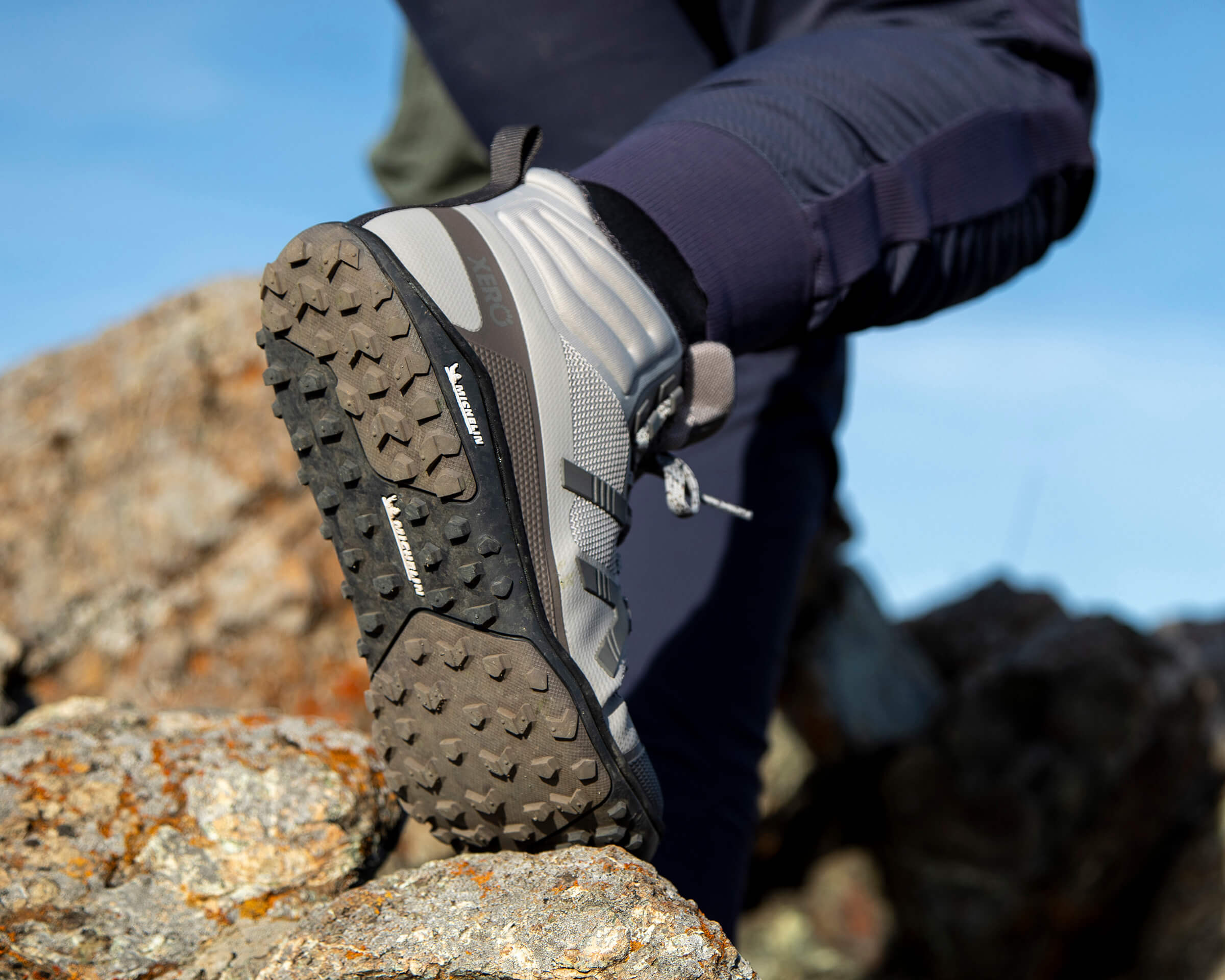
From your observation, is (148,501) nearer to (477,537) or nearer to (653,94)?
(653,94)

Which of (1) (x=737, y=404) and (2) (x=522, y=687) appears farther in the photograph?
(1) (x=737, y=404)

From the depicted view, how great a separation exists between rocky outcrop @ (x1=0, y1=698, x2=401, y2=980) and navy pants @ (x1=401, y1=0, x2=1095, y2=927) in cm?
43

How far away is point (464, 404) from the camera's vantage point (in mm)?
1010

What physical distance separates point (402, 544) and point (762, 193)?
0.57 m

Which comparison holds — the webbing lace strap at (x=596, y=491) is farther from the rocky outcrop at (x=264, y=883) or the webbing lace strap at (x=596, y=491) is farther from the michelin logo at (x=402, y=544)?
the rocky outcrop at (x=264, y=883)

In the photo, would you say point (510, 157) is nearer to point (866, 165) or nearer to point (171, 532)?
point (866, 165)

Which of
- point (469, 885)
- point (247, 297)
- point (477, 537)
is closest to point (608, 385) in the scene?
point (477, 537)

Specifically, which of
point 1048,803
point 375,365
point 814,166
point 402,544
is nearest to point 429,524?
point 402,544

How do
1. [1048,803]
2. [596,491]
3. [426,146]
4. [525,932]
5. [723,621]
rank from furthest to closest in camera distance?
[1048,803] → [426,146] → [723,621] → [596,491] → [525,932]

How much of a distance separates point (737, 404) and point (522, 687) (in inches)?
33.6

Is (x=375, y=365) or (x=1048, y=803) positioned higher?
(x=375, y=365)

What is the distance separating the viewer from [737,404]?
5.75ft

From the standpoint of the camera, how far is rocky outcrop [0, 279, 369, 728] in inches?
107

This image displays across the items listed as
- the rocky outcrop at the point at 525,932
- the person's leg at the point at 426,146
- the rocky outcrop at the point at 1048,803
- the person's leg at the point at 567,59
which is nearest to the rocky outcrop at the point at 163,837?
the rocky outcrop at the point at 525,932
